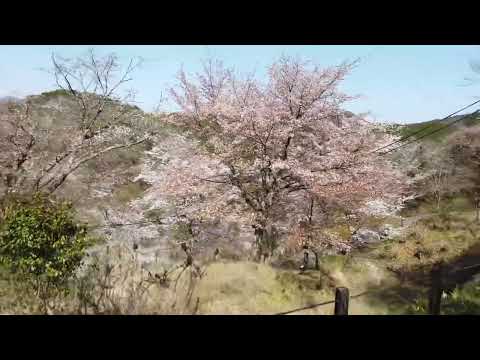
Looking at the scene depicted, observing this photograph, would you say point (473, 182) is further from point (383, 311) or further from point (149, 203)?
point (149, 203)

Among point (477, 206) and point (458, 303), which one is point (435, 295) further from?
point (477, 206)

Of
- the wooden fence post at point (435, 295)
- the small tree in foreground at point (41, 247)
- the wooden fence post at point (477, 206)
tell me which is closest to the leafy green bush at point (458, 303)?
the wooden fence post at point (435, 295)

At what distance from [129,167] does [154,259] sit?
68.9 inches

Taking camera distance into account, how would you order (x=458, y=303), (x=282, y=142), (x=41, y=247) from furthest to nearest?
(x=282, y=142) → (x=458, y=303) → (x=41, y=247)

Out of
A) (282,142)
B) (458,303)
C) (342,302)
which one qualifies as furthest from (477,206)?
(342,302)

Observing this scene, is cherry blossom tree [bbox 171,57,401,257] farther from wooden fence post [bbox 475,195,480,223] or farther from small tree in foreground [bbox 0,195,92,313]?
small tree in foreground [bbox 0,195,92,313]

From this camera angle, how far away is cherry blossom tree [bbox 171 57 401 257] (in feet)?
18.1

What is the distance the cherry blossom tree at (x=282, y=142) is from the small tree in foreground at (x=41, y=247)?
2395 mm

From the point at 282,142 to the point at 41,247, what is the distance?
3489 mm

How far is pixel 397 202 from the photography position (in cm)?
626

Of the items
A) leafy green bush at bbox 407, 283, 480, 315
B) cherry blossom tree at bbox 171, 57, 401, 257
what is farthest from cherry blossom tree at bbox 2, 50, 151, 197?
leafy green bush at bbox 407, 283, 480, 315

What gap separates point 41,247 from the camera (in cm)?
363
